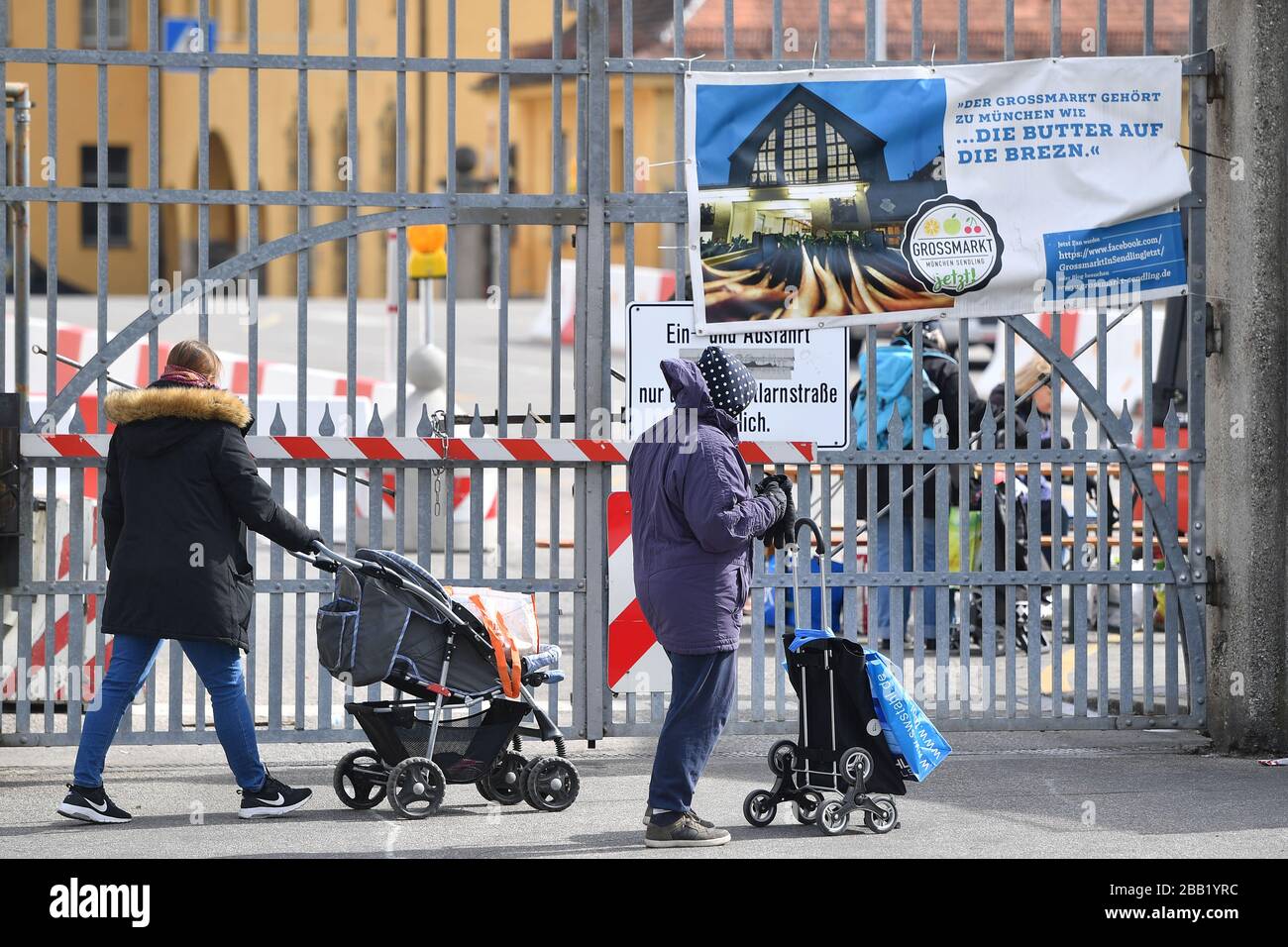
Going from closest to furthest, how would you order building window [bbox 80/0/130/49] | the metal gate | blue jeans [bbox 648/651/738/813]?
blue jeans [bbox 648/651/738/813], the metal gate, building window [bbox 80/0/130/49]

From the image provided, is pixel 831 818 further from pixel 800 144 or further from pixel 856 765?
pixel 800 144

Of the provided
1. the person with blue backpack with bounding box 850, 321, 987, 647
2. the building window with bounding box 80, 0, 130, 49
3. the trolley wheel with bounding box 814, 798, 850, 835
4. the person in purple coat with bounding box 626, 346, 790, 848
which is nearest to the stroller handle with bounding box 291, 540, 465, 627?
the person in purple coat with bounding box 626, 346, 790, 848

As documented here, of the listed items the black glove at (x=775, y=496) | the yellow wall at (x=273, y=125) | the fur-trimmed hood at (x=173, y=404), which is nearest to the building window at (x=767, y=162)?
the black glove at (x=775, y=496)

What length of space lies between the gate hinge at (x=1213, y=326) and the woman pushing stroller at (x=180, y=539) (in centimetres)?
411

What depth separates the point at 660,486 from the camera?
6465 millimetres

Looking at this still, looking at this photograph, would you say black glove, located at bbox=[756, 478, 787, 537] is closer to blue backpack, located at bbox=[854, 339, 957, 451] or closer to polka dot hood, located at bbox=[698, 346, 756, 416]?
polka dot hood, located at bbox=[698, 346, 756, 416]

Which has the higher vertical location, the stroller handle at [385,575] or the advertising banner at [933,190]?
the advertising banner at [933,190]

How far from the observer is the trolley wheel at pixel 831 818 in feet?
21.8

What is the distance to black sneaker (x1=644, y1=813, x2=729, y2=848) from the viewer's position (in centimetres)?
650

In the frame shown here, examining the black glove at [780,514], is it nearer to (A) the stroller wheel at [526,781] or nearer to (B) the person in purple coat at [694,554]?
(B) the person in purple coat at [694,554]

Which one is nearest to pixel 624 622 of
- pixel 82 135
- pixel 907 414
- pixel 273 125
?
pixel 907 414

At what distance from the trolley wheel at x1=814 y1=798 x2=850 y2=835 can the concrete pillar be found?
2471mm
